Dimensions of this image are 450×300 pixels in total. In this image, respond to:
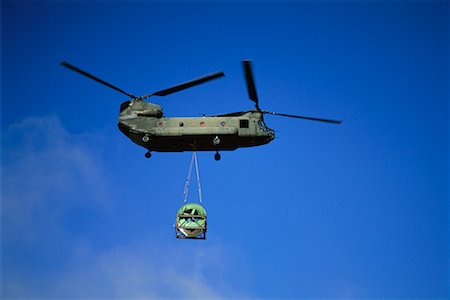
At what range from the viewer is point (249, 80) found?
2656 centimetres

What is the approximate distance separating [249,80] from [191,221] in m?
7.46

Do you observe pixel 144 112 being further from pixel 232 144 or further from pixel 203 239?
pixel 203 239

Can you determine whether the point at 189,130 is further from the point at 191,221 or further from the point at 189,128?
the point at 191,221

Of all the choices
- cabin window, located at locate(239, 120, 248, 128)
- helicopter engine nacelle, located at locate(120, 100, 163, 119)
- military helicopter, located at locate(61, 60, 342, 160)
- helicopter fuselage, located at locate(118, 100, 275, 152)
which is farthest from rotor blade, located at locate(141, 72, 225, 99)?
cabin window, located at locate(239, 120, 248, 128)

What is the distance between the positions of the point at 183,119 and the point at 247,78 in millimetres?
4752

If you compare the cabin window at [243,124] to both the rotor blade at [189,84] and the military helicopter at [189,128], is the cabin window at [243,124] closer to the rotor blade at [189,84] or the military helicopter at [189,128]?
the military helicopter at [189,128]

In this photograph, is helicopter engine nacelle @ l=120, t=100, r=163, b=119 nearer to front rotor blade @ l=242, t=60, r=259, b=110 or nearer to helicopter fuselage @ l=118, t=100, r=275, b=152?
helicopter fuselage @ l=118, t=100, r=275, b=152

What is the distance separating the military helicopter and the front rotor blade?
0.20ft

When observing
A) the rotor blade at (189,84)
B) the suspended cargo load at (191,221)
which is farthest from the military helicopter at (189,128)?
the suspended cargo load at (191,221)

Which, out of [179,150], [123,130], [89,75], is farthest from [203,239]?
[89,75]

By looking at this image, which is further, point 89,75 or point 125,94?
point 125,94

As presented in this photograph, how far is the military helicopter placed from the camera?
2903cm

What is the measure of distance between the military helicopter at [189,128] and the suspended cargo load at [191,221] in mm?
3251

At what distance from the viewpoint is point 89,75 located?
2759 cm
